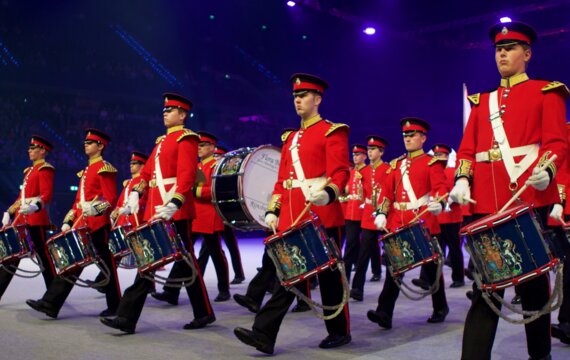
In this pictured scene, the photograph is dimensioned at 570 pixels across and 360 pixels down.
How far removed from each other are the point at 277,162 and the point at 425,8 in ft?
27.1

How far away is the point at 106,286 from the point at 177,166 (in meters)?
1.28

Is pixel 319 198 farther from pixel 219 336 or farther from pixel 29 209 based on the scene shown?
pixel 29 209

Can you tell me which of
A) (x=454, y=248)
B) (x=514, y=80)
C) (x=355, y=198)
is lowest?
(x=454, y=248)

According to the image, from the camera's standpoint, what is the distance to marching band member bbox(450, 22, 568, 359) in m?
2.84

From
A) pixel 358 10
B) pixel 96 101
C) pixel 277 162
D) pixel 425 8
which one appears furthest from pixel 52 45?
pixel 277 162

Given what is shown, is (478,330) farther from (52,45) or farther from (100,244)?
(52,45)

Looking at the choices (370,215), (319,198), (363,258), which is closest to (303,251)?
(319,198)

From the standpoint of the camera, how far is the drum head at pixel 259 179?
17.7 feet

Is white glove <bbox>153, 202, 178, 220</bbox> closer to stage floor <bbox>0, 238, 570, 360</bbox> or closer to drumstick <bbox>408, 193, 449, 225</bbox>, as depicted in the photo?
stage floor <bbox>0, 238, 570, 360</bbox>

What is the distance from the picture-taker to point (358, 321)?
486 cm

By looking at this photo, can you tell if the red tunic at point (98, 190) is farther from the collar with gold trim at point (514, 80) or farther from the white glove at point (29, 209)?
the collar with gold trim at point (514, 80)

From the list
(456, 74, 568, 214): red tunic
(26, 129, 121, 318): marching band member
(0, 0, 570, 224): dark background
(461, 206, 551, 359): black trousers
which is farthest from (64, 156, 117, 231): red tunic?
(0, 0, 570, 224): dark background

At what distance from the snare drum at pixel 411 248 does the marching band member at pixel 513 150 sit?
143 cm

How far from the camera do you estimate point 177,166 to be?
4539 mm
